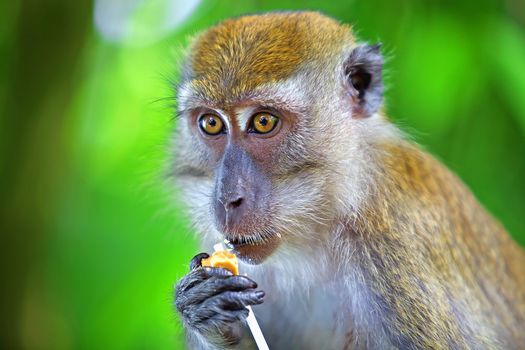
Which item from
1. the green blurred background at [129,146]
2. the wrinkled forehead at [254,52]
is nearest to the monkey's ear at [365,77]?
the wrinkled forehead at [254,52]

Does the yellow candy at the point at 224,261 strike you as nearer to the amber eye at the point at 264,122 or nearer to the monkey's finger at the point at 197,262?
the monkey's finger at the point at 197,262

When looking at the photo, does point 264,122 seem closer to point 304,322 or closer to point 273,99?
point 273,99

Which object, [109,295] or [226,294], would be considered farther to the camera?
[109,295]

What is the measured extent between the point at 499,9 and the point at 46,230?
4.42m

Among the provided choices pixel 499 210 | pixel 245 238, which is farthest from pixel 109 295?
pixel 499 210

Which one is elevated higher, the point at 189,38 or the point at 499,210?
the point at 189,38

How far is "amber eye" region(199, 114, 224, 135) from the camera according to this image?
399cm

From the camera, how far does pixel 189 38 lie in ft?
15.7

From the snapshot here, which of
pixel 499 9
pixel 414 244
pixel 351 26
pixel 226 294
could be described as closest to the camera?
pixel 226 294

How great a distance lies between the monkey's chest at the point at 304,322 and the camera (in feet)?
13.3

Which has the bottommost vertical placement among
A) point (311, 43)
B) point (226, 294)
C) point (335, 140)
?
point (226, 294)

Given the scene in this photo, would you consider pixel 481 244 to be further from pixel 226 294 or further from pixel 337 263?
pixel 226 294

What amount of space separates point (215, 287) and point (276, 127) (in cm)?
93

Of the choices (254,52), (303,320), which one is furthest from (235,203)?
(303,320)
